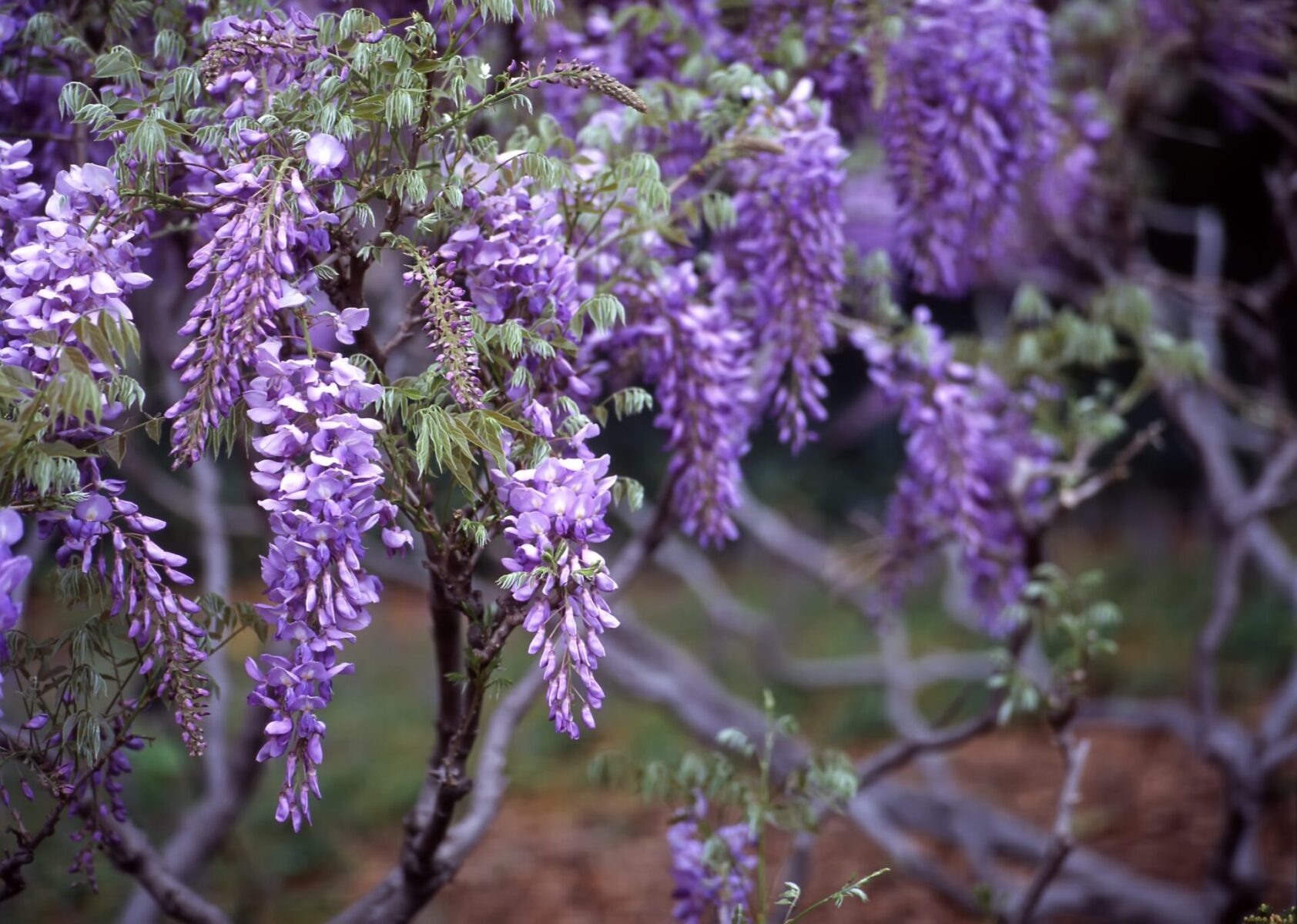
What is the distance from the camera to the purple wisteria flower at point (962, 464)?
2.32m

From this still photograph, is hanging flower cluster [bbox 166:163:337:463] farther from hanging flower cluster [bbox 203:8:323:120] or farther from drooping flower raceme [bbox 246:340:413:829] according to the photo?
hanging flower cluster [bbox 203:8:323:120]

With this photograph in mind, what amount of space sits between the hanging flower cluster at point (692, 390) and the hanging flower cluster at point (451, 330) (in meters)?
0.47

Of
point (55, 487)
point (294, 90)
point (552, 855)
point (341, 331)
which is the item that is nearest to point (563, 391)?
point (341, 331)

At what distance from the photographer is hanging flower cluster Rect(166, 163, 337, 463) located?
50.1 inches

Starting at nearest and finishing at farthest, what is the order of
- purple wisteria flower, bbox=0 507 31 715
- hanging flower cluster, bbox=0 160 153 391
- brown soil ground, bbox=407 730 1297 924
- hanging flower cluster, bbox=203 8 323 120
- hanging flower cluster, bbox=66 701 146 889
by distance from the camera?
1. purple wisteria flower, bbox=0 507 31 715
2. hanging flower cluster, bbox=0 160 153 391
3. hanging flower cluster, bbox=203 8 323 120
4. hanging flower cluster, bbox=66 701 146 889
5. brown soil ground, bbox=407 730 1297 924

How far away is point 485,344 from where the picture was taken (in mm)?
1413

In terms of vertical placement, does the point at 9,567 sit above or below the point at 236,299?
below

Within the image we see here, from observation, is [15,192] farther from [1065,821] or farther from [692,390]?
[1065,821]

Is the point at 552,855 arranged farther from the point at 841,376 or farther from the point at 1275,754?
the point at 841,376

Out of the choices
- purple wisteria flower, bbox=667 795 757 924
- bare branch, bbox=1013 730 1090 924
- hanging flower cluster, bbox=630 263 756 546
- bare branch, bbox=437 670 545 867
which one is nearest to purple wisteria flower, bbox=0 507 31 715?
bare branch, bbox=437 670 545 867

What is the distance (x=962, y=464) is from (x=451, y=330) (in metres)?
1.39

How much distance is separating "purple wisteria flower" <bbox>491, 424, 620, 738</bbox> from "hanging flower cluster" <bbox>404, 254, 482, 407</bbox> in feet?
0.36

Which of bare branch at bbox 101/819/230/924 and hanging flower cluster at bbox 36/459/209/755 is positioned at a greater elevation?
hanging flower cluster at bbox 36/459/209/755

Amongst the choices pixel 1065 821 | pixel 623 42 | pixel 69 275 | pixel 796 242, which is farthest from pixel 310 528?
pixel 1065 821
